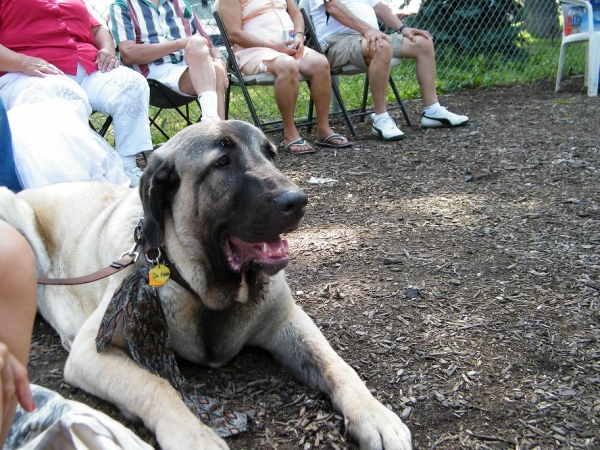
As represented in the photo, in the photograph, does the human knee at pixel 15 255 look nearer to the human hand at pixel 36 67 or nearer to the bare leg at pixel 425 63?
the human hand at pixel 36 67

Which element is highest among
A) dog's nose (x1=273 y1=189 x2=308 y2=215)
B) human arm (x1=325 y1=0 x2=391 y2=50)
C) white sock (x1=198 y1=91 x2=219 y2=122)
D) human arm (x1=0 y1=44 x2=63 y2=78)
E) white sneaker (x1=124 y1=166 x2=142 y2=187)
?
human arm (x1=0 y1=44 x2=63 y2=78)

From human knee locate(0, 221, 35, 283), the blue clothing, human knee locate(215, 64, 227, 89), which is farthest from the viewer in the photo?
human knee locate(215, 64, 227, 89)

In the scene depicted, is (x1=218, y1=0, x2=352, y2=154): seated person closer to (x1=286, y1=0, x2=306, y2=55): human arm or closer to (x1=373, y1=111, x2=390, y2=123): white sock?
(x1=286, y1=0, x2=306, y2=55): human arm

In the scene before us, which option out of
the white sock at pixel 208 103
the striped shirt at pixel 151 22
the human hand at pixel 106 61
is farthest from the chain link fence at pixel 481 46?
the human hand at pixel 106 61

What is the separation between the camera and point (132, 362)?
2221 mm

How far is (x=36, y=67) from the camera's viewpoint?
432 cm

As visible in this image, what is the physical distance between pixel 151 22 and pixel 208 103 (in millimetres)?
986

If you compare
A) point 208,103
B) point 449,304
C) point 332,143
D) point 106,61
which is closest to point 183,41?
point 208,103

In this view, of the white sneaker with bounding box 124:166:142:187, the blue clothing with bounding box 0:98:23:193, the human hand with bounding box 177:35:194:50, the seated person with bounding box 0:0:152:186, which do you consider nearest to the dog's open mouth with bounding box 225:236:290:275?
the blue clothing with bounding box 0:98:23:193

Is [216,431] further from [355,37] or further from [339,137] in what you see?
[355,37]

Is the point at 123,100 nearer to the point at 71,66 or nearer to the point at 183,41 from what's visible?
the point at 71,66

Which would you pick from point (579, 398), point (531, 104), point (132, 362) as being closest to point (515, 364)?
point (579, 398)

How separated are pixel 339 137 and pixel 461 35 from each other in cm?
448

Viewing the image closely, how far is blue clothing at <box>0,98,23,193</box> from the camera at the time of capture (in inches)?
133
